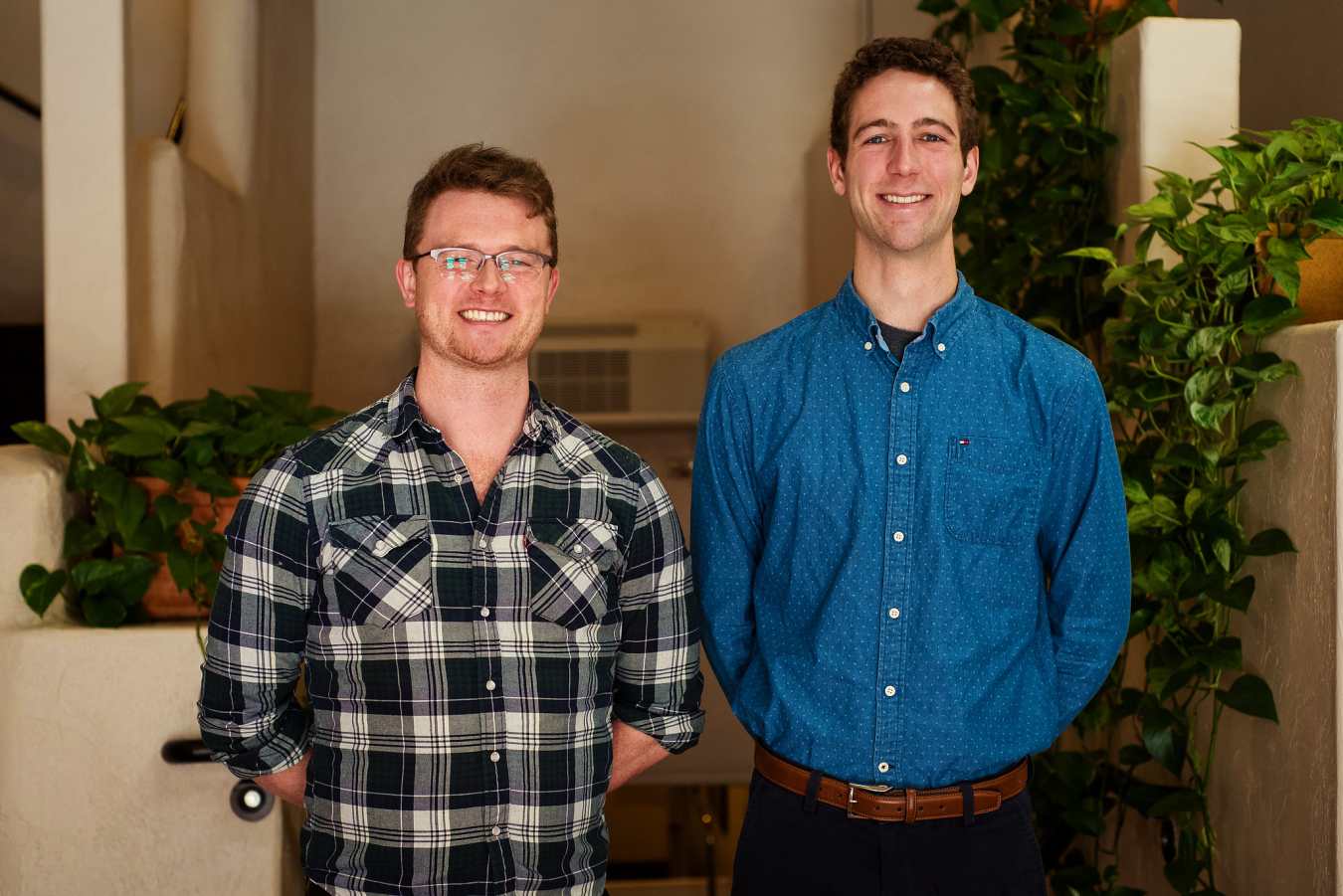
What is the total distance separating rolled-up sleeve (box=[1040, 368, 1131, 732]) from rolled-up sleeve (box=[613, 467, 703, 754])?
51 cm

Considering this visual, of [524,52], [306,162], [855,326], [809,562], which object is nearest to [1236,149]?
[855,326]

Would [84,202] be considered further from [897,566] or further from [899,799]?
[899,799]

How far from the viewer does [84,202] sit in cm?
222

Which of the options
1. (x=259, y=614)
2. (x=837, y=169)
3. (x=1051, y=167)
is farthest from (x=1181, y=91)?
(x=259, y=614)

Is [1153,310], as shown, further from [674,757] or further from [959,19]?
[674,757]

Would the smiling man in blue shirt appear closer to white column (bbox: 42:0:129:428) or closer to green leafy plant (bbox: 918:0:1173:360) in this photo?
green leafy plant (bbox: 918:0:1173:360)

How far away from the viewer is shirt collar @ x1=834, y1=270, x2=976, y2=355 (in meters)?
1.45

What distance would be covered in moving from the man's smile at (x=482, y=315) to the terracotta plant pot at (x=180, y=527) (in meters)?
0.84

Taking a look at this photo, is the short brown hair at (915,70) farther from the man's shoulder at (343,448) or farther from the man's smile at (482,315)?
the man's shoulder at (343,448)

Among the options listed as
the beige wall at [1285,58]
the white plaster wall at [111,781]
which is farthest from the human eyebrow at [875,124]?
the beige wall at [1285,58]

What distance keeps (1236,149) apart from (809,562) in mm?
953

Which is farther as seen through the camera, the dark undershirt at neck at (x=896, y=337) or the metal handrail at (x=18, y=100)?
the metal handrail at (x=18, y=100)

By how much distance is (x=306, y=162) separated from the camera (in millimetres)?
3721

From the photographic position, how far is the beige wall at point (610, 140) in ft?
12.5
